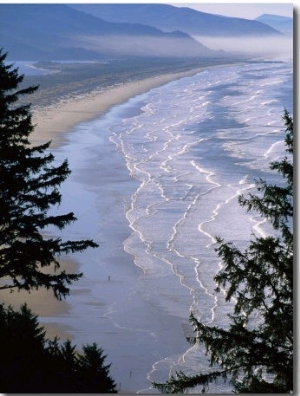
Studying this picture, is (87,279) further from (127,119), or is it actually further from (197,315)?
(127,119)

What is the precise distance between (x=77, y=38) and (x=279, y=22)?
2.42 meters

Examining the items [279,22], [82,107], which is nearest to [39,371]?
[279,22]

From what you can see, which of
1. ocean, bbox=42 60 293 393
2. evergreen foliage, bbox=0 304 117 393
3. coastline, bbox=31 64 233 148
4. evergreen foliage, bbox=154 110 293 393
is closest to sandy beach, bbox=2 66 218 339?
coastline, bbox=31 64 233 148

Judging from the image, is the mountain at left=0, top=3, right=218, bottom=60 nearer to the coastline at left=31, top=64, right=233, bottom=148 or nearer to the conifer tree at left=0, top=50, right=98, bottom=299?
the conifer tree at left=0, top=50, right=98, bottom=299

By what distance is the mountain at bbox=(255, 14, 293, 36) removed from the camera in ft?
18.3

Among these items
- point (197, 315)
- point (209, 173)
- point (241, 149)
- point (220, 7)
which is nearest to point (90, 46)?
point (220, 7)

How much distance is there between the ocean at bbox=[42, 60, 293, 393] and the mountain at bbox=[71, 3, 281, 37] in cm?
45

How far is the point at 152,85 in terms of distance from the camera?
18.4 metres

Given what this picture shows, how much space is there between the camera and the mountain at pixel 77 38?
642 cm

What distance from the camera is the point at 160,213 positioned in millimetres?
11273

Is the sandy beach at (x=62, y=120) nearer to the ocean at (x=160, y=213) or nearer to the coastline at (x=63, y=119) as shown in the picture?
the coastline at (x=63, y=119)

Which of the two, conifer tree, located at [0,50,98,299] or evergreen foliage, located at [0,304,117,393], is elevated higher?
conifer tree, located at [0,50,98,299]

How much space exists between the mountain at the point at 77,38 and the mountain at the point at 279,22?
1181 mm

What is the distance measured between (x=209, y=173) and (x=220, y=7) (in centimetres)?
802
